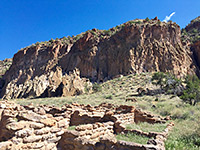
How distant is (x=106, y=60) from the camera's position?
1859 inches

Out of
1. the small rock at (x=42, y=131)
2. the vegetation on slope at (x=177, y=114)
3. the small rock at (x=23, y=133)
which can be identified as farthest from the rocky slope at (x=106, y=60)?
the small rock at (x=23, y=133)

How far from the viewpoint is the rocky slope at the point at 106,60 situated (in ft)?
132

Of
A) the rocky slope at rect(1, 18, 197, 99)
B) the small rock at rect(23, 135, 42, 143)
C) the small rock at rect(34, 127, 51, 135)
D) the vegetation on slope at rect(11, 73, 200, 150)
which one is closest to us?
the small rock at rect(23, 135, 42, 143)

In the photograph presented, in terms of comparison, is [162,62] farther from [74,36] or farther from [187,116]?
[74,36]

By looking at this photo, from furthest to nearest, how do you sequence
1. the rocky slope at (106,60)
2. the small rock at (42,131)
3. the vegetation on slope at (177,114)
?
the rocky slope at (106,60) < the vegetation on slope at (177,114) < the small rock at (42,131)

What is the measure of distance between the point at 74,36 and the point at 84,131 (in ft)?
213

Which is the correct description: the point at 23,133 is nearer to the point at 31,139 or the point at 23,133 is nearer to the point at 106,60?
the point at 31,139

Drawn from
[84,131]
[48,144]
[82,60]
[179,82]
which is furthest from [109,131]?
[82,60]

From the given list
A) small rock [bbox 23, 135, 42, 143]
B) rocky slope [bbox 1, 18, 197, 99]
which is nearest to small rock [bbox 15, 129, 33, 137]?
small rock [bbox 23, 135, 42, 143]

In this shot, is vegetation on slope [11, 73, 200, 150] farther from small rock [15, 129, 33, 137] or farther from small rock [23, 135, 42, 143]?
small rock [15, 129, 33, 137]

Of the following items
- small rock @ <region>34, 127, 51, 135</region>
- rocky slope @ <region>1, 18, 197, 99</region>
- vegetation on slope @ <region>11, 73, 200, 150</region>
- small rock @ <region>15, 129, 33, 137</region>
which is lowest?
vegetation on slope @ <region>11, 73, 200, 150</region>

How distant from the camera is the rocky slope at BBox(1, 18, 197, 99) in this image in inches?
1588

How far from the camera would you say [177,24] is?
155 feet

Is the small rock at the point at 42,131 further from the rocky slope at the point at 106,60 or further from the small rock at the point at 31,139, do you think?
the rocky slope at the point at 106,60
